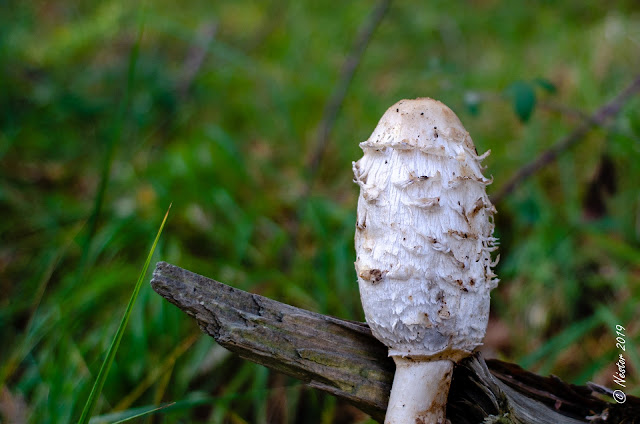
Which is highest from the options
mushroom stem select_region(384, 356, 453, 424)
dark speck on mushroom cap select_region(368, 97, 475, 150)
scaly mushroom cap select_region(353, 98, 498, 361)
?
dark speck on mushroom cap select_region(368, 97, 475, 150)

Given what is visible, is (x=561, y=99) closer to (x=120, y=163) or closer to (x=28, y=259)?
(x=120, y=163)

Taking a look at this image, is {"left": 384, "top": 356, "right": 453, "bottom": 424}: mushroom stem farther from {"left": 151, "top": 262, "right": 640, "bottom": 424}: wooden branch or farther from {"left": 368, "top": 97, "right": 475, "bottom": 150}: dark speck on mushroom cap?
{"left": 368, "top": 97, "right": 475, "bottom": 150}: dark speck on mushroom cap

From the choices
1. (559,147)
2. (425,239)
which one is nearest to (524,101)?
(559,147)

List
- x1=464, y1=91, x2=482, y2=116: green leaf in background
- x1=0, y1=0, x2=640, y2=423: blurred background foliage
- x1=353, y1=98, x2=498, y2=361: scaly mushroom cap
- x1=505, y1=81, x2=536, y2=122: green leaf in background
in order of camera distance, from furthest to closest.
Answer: x1=0, y1=0, x2=640, y2=423: blurred background foliage
x1=464, y1=91, x2=482, y2=116: green leaf in background
x1=505, y1=81, x2=536, y2=122: green leaf in background
x1=353, y1=98, x2=498, y2=361: scaly mushroom cap

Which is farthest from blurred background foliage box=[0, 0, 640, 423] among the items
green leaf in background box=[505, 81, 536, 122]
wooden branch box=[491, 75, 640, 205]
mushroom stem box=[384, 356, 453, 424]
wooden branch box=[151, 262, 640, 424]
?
mushroom stem box=[384, 356, 453, 424]

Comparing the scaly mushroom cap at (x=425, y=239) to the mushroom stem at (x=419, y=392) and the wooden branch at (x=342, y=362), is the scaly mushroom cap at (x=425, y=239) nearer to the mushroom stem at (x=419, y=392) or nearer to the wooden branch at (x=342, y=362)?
the mushroom stem at (x=419, y=392)

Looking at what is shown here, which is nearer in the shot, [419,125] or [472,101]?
[419,125]

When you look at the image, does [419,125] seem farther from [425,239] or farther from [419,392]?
[419,392]
